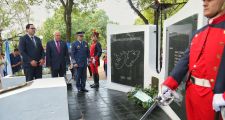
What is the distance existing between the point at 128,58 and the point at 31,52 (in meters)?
2.77

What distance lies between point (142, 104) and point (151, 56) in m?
1.58

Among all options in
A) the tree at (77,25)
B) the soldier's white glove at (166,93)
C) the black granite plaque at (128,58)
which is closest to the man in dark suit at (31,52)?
the black granite plaque at (128,58)

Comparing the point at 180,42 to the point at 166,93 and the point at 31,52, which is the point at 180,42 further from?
the point at 31,52

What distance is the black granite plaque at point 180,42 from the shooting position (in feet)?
12.4

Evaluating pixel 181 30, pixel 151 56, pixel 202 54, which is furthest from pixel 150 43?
pixel 202 54

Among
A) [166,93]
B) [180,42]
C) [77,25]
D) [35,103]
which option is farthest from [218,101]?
[77,25]

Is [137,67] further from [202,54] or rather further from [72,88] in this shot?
[202,54]

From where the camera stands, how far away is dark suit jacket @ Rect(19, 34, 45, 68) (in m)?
6.03

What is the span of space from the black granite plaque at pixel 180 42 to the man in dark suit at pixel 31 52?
323 centimetres

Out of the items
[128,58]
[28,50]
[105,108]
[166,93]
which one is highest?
[28,50]

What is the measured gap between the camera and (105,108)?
229 inches

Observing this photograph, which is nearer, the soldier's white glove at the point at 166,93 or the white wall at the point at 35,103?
the soldier's white glove at the point at 166,93

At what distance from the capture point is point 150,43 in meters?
6.73

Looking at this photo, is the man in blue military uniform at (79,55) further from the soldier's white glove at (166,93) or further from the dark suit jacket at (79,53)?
the soldier's white glove at (166,93)
